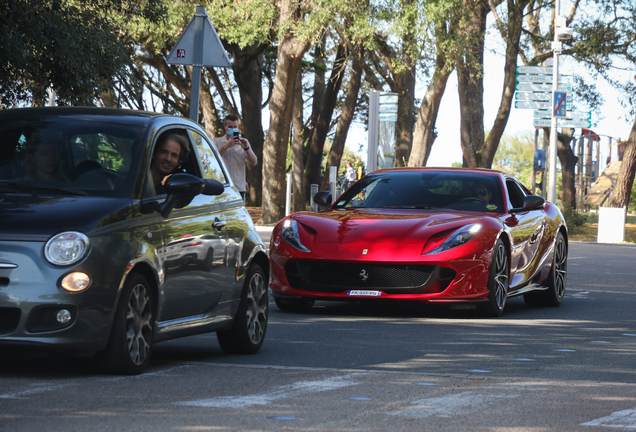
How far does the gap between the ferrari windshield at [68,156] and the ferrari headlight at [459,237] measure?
3.84 m

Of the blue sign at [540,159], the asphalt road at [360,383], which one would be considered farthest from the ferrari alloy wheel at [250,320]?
the blue sign at [540,159]

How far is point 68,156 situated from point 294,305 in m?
4.39

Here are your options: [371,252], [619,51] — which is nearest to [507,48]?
[619,51]

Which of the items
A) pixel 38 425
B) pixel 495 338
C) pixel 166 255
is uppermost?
pixel 166 255

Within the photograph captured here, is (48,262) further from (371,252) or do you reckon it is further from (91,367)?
(371,252)

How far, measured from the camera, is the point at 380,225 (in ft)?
33.0

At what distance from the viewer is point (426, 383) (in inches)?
246

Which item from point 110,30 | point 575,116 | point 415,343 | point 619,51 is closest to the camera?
point 415,343

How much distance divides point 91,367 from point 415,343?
2745 mm

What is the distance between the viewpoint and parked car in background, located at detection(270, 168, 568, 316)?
9.77 metres

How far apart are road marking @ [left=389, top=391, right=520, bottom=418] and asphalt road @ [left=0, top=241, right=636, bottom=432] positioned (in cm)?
1

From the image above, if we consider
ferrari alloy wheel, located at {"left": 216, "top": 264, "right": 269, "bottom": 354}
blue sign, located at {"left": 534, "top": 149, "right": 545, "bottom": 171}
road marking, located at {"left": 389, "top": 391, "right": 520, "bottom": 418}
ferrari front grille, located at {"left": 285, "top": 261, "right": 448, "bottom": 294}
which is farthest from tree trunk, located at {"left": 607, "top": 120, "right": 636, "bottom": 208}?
road marking, located at {"left": 389, "top": 391, "right": 520, "bottom": 418}

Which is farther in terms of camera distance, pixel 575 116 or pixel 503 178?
pixel 575 116

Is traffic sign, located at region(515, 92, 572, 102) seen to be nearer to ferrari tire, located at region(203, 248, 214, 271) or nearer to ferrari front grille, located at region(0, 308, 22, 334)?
ferrari tire, located at region(203, 248, 214, 271)
